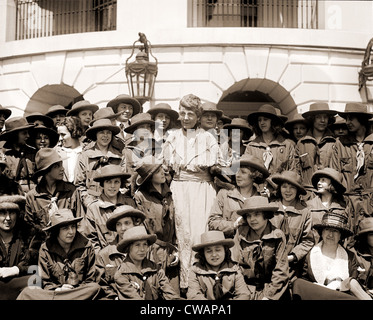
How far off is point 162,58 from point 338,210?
285 inches

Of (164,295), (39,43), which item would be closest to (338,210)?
(164,295)

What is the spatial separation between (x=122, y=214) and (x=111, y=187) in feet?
2.54

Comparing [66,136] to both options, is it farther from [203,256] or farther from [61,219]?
[203,256]

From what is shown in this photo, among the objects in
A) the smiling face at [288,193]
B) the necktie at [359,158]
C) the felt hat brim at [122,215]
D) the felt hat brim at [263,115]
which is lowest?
the felt hat brim at [122,215]

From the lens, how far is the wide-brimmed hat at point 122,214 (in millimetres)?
8125

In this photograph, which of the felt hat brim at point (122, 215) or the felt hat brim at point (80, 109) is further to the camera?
the felt hat brim at point (80, 109)

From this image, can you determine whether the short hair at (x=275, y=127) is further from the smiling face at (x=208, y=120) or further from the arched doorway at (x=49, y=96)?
the arched doorway at (x=49, y=96)

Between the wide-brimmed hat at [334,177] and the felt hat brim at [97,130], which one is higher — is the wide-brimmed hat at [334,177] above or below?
below

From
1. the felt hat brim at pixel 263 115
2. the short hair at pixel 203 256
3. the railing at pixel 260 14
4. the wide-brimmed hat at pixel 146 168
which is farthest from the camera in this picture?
the railing at pixel 260 14

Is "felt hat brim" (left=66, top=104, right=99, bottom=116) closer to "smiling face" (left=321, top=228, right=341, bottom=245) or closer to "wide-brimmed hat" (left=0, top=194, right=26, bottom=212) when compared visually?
"wide-brimmed hat" (left=0, top=194, right=26, bottom=212)

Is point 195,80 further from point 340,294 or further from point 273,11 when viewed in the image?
point 340,294

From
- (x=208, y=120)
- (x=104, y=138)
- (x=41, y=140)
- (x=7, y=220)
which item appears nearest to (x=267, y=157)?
(x=208, y=120)

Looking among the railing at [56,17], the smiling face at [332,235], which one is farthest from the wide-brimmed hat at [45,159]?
the railing at [56,17]

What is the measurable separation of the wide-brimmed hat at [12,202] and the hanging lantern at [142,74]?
586cm
